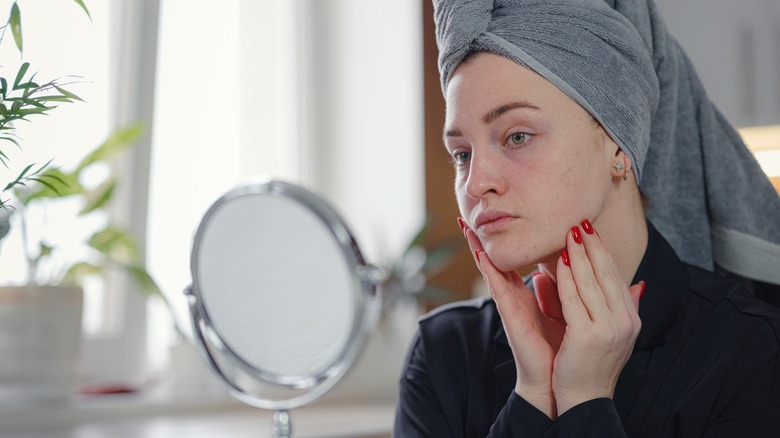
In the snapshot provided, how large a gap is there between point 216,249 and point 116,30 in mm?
1319

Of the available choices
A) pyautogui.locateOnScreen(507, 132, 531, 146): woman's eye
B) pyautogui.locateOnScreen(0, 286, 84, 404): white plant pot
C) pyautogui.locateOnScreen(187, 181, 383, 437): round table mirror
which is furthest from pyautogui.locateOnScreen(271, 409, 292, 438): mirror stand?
pyautogui.locateOnScreen(0, 286, 84, 404): white plant pot

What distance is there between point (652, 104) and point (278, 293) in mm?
594

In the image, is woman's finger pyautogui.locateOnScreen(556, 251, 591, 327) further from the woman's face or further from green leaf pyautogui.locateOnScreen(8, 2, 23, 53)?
green leaf pyautogui.locateOnScreen(8, 2, 23, 53)

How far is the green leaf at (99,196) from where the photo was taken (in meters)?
2.07

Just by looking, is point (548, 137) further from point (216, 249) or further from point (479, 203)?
point (216, 249)

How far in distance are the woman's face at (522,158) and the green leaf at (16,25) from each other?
1.65 feet

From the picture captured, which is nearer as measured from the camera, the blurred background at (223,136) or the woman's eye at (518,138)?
the woman's eye at (518,138)

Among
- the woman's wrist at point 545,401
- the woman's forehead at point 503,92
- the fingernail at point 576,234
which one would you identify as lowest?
the woman's wrist at point 545,401

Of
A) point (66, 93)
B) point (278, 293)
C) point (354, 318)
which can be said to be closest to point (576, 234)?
point (354, 318)

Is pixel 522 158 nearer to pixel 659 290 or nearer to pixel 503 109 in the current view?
pixel 503 109

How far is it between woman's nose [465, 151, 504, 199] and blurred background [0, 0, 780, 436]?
3.63 feet

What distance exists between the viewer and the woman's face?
3.31 ft

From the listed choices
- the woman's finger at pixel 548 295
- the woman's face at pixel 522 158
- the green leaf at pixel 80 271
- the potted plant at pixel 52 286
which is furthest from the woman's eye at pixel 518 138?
the green leaf at pixel 80 271

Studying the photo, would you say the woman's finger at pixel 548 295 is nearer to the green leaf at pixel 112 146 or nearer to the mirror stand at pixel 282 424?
the mirror stand at pixel 282 424
